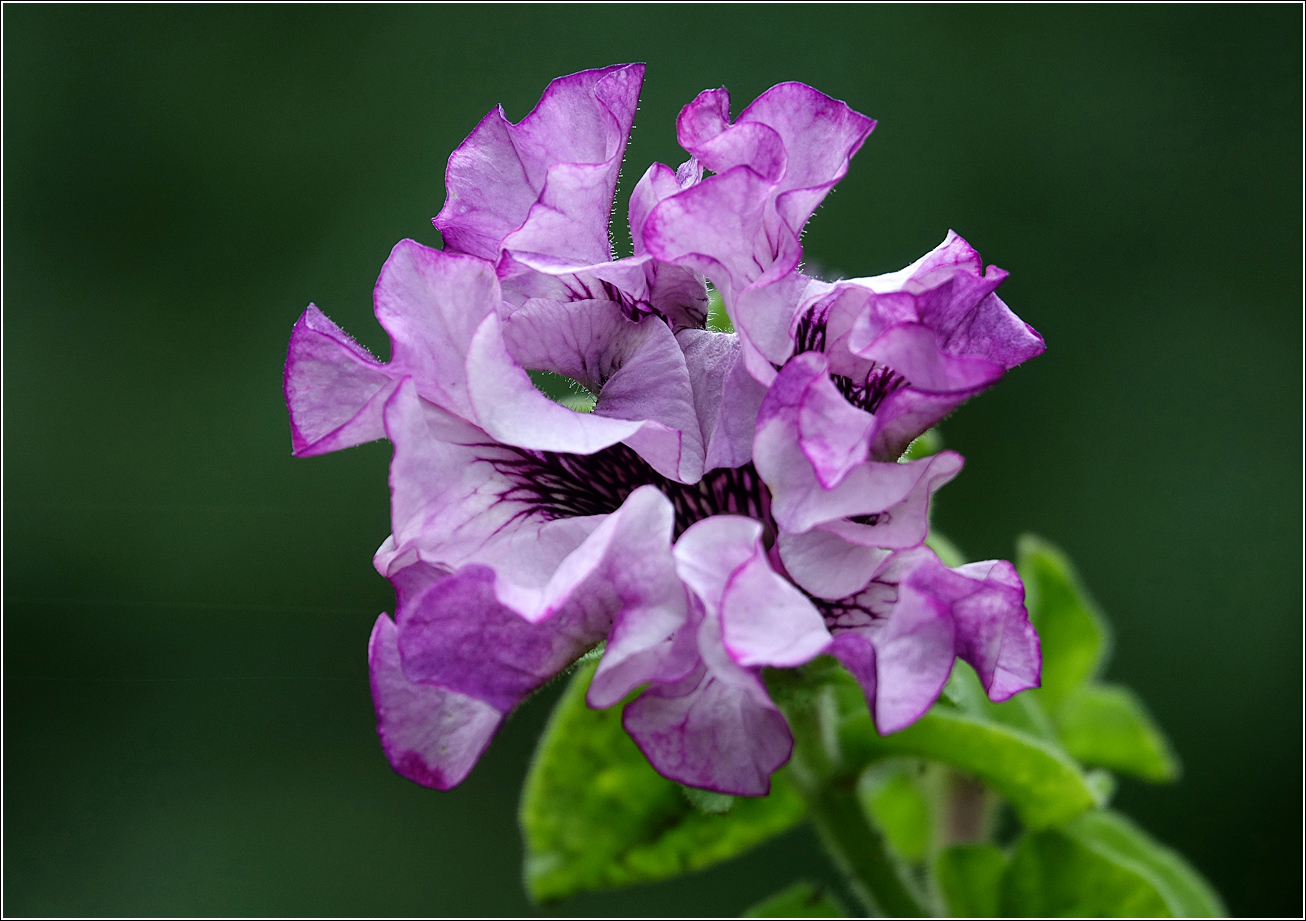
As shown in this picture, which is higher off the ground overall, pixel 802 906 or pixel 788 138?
pixel 788 138

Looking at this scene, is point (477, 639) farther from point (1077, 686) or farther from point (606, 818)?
point (1077, 686)

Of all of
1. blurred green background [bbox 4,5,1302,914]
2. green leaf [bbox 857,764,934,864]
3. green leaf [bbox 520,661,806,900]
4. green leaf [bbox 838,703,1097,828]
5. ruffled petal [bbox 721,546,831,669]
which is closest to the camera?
ruffled petal [bbox 721,546,831,669]

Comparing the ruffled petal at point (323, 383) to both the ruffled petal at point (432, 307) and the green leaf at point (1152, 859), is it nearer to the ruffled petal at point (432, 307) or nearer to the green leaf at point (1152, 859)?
the ruffled petal at point (432, 307)

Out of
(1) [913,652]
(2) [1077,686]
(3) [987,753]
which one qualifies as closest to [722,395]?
(1) [913,652]

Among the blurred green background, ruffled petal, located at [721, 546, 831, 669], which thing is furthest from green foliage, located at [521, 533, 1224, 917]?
the blurred green background

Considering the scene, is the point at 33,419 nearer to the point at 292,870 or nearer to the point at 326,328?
the point at 292,870

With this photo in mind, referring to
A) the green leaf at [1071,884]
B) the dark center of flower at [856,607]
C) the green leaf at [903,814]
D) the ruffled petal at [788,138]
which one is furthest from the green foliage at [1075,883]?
the ruffled petal at [788,138]

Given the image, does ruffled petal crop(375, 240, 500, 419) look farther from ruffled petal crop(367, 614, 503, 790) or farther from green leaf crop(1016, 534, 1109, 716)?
green leaf crop(1016, 534, 1109, 716)
